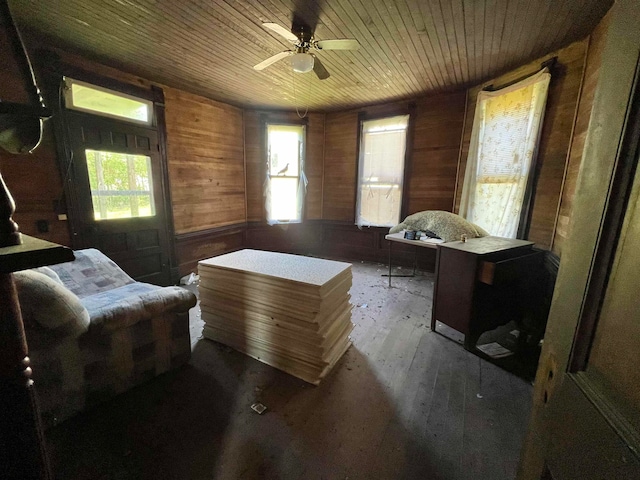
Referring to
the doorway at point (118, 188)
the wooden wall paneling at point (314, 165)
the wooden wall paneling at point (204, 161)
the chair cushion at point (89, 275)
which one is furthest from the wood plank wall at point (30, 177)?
the wooden wall paneling at point (314, 165)

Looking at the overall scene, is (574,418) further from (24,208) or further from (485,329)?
(24,208)

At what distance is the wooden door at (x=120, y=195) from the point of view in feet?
9.20

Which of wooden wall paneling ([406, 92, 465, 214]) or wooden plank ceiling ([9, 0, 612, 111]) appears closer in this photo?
wooden plank ceiling ([9, 0, 612, 111])

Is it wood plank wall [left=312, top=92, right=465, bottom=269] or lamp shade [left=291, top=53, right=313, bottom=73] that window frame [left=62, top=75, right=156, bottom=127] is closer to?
lamp shade [left=291, top=53, right=313, bottom=73]

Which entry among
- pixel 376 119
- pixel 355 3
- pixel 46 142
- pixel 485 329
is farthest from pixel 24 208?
pixel 376 119

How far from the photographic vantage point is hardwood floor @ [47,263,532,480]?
4.15 feet

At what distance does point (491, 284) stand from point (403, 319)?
1.04m

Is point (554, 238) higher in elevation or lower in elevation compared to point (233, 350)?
higher

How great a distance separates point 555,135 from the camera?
2609 mm

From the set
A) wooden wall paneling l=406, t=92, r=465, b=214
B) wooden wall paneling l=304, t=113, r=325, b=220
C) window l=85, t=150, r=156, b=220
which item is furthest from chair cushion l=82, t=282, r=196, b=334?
wooden wall paneling l=406, t=92, r=465, b=214

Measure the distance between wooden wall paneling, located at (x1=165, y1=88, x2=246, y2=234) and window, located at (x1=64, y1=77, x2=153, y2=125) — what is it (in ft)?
1.00

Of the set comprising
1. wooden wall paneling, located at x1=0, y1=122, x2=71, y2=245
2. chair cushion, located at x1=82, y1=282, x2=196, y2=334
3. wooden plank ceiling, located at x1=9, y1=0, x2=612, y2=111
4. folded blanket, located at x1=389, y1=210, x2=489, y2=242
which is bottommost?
chair cushion, located at x1=82, y1=282, x2=196, y2=334

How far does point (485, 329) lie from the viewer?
7.27ft

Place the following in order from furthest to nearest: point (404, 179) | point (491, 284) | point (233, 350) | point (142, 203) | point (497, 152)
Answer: point (404, 179) < point (142, 203) < point (497, 152) < point (233, 350) < point (491, 284)
